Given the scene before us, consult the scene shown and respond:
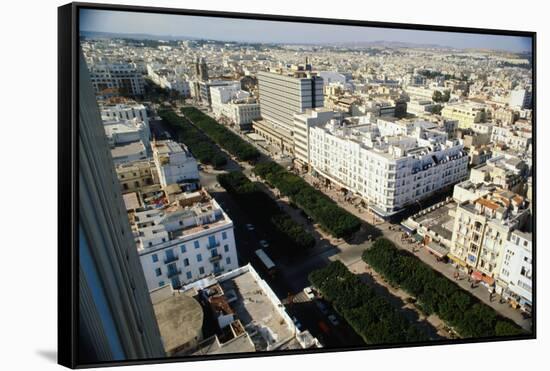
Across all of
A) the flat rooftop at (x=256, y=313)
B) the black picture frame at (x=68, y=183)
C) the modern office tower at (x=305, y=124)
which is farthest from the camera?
the modern office tower at (x=305, y=124)

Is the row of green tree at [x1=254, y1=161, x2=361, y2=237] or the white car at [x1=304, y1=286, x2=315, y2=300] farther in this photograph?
the row of green tree at [x1=254, y1=161, x2=361, y2=237]

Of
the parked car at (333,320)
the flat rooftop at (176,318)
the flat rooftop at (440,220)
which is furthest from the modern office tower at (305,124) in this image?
the flat rooftop at (176,318)

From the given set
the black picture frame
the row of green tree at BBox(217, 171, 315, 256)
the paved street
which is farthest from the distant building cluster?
the row of green tree at BBox(217, 171, 315, 256)

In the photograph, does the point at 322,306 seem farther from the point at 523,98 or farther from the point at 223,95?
the point at 223,95

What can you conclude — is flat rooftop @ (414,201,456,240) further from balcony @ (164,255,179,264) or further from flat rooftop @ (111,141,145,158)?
flat rooftop @ (111,141,145,158)

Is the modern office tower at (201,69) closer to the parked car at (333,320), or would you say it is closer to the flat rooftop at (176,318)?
the flat rooftop at (176,318)

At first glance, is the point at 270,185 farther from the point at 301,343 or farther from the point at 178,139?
the point at 301,343

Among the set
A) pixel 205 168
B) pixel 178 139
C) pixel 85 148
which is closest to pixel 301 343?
pixel 85 148
